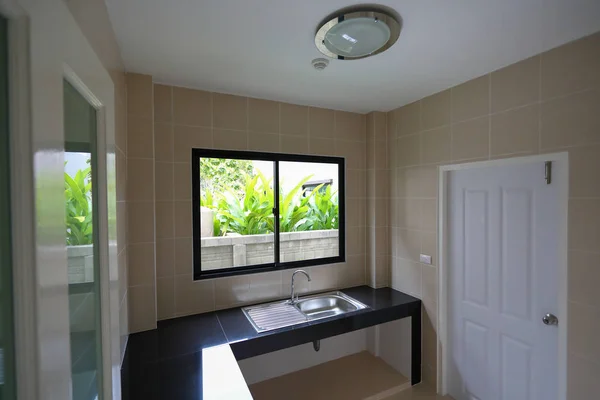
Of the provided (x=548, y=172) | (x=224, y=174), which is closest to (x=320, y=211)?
(x=224, y=174)

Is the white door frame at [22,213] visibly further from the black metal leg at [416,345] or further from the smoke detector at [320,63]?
the black metal leg at [416,345]

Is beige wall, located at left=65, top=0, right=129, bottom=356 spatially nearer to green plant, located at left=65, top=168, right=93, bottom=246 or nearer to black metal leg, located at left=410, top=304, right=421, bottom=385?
green plant, located at left=65, top=168, right=93, bottom=246

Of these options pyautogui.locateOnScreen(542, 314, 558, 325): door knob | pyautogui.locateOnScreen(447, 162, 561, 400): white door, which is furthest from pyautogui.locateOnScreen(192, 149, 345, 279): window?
pyautogui.locateOnScreen(542, 314, 558, 325): door knob

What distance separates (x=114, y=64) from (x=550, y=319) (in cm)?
261

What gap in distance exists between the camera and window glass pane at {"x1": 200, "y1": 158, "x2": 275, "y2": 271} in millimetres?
2252

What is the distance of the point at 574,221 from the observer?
1404 mm

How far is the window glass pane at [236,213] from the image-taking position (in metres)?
2.25

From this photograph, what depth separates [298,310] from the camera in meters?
2.14

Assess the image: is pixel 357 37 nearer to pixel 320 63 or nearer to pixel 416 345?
pixel 320 63

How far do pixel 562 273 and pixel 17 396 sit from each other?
2062mm

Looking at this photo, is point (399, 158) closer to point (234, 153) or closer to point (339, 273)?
point (339, 273)

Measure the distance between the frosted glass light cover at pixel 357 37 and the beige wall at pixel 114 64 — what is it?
892 mm

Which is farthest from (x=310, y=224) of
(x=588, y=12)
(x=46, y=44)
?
(x=46, y=44)

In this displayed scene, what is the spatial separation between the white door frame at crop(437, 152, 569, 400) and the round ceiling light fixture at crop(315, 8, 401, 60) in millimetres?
1050
